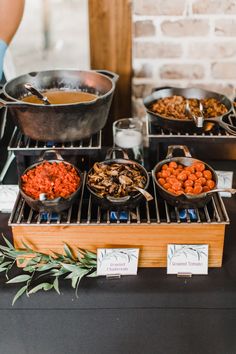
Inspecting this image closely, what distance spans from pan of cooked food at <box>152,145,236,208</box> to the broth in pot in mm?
386

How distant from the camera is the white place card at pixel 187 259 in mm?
1434

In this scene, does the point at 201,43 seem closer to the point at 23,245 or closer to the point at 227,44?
the point at 227,44

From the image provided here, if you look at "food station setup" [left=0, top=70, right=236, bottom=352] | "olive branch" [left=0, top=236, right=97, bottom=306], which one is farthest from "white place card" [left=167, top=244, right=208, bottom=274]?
"olive branch" [left=0, top=236, right=97, bottom=306]

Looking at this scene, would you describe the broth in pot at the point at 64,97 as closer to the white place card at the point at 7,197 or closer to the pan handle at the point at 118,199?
the white place card at the point at 7,197

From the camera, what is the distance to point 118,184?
1487 mm

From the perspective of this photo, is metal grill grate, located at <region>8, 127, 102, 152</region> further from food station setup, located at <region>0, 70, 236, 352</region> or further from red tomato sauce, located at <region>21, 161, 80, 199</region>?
red tomato sauce, located at <region>21, 161, 80, 199</region>

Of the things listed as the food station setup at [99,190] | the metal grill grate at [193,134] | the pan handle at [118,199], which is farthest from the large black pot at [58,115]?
the pan handle at [118,199]

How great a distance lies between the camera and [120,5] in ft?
6.93

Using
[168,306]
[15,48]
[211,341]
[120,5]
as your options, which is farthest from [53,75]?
[15,48]

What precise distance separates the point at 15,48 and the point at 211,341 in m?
4.15

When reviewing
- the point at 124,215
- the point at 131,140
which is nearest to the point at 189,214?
the point at 124,215

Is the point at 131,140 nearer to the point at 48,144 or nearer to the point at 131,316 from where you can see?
the point at 48,144

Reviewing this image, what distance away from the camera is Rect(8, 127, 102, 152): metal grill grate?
5.41 feet

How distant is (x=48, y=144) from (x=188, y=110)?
55 cm
